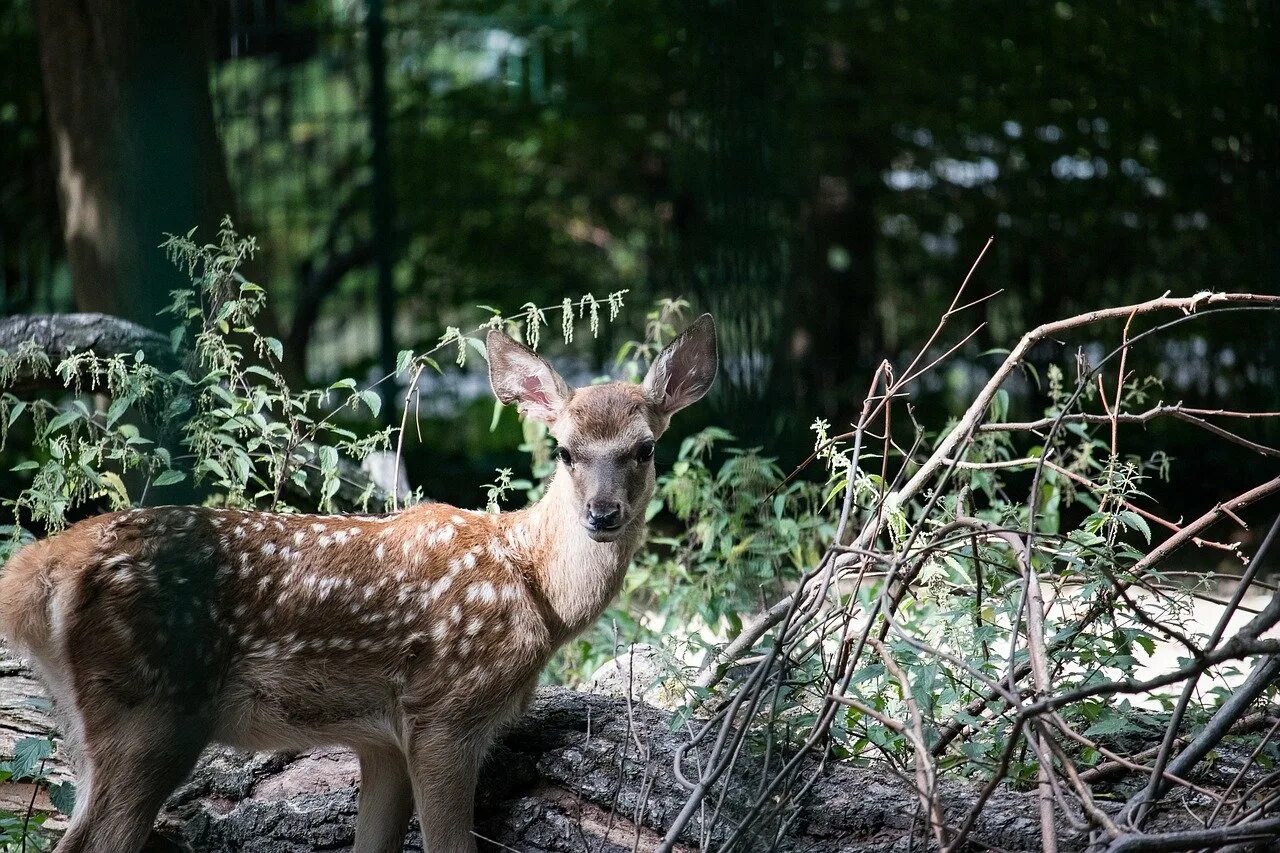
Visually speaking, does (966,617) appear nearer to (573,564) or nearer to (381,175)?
(573,564)

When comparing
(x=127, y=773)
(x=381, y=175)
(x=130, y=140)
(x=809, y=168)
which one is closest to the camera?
(x=130, y=140)

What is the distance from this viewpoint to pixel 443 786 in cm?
359

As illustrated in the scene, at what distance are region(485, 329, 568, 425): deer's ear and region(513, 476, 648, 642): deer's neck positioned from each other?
331 mm

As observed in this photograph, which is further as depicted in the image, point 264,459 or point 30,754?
point 264,459

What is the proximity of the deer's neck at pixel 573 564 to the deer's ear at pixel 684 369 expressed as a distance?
386mm

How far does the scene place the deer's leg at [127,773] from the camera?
3.35 m

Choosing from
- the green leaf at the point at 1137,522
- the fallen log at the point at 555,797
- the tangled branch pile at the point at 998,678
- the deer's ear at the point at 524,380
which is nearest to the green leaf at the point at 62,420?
the fallen log at the point at 555,797

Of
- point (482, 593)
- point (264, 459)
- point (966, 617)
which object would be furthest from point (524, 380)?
point (966, 617)

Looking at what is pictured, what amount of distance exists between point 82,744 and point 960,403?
21.4 ft

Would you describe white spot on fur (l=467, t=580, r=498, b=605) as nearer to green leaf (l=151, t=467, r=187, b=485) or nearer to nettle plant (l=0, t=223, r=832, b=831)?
nettle plant (l=0, t=223, r=832, b=831)

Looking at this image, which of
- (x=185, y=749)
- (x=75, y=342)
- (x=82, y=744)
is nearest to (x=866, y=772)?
(x=185, y=749)

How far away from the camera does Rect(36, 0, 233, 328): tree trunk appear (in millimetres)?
2539

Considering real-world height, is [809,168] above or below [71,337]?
above

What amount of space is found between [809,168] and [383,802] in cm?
594
